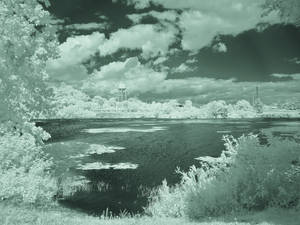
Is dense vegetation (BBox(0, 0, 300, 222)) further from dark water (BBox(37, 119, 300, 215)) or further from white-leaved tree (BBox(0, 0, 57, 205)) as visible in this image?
dark water (BBox(37, 119, 300, 215))

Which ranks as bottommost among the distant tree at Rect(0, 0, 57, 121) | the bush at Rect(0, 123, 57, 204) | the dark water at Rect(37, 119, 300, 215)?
the dark water at Rect(37, 119, 300, 215)

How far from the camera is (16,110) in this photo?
1845 centimetres

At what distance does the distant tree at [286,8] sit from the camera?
516 inches

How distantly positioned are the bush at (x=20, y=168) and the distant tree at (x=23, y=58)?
166 centimetres

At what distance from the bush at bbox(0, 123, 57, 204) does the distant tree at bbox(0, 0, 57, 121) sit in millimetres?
1657

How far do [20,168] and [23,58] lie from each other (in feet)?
22.3

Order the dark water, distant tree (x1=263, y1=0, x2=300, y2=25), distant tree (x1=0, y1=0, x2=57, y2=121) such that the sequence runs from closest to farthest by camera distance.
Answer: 1. distant tree (x1=263, y1=0, x2=300, y2=25)
2. distant tree (x1=0, y1=0, x2=57, y2=121)
3. the dark water

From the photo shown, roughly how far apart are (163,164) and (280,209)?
1213 inches

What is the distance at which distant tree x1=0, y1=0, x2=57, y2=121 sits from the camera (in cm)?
1703

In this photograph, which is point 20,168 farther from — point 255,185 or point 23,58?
point 255,185

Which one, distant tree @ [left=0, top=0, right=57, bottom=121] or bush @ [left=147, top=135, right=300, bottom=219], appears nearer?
bush @ [left=147, top=135, right=300, bottom=219]

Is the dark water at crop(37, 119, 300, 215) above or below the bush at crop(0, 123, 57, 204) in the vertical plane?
below

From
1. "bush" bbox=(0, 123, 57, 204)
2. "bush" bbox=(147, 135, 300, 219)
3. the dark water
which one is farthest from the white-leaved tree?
"bush" bbox=(147, 135, 300, 219)

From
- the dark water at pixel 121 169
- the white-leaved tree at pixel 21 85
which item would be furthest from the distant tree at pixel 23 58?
the dark water at pixel 121 169
